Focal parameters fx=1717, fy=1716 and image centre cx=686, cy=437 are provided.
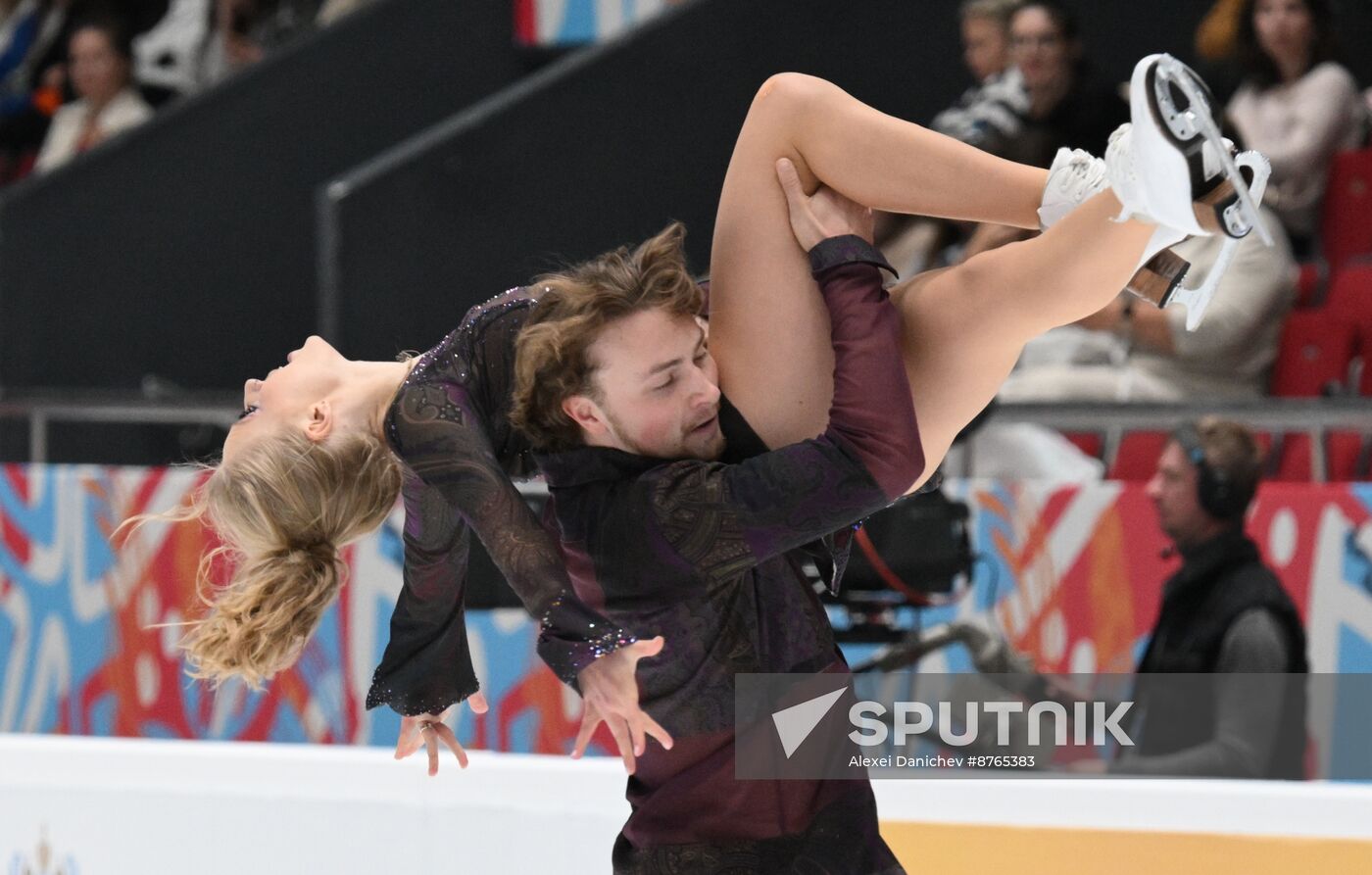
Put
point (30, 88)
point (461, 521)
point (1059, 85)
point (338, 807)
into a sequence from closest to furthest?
1. point (461, 521)
2. point (338, 807)
3. point (1059, 85)
4. point (30, 88)

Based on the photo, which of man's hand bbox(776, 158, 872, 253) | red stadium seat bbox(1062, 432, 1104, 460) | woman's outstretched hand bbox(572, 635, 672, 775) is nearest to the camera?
woman's outstretched hand bbox(572, 635, 672, 775)

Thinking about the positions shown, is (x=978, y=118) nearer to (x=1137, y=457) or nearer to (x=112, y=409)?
(x=1137, y=457)

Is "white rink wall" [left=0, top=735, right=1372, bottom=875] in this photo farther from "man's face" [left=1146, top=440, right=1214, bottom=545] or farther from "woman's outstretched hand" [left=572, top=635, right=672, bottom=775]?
Result: "man's face" [left=1146, top=440, right=1214, bottom=545]

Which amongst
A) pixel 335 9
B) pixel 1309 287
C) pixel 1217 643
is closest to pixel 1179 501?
pixel 1217 643

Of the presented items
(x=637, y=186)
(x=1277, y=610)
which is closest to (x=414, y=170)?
(x=637, y=186)

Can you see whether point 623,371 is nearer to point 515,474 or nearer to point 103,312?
point 515,474

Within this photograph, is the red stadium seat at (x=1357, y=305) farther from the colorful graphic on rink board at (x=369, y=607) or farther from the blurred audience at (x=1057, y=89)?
the colorful graphic on rink board at (x=369, y=607)

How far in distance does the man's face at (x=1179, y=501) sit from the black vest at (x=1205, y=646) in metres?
0.04

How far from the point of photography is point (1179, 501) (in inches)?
135

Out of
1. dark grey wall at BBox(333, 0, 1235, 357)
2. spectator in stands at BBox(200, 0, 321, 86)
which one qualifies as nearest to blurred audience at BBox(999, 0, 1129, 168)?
dark grey wall at BBox(333, 0, 1235, 357)

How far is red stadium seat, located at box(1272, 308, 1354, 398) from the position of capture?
162 inches

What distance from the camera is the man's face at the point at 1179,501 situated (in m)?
3.41

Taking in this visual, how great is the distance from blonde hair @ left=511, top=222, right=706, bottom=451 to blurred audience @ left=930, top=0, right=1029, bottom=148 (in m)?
2.56

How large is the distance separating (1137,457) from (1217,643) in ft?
2.20
